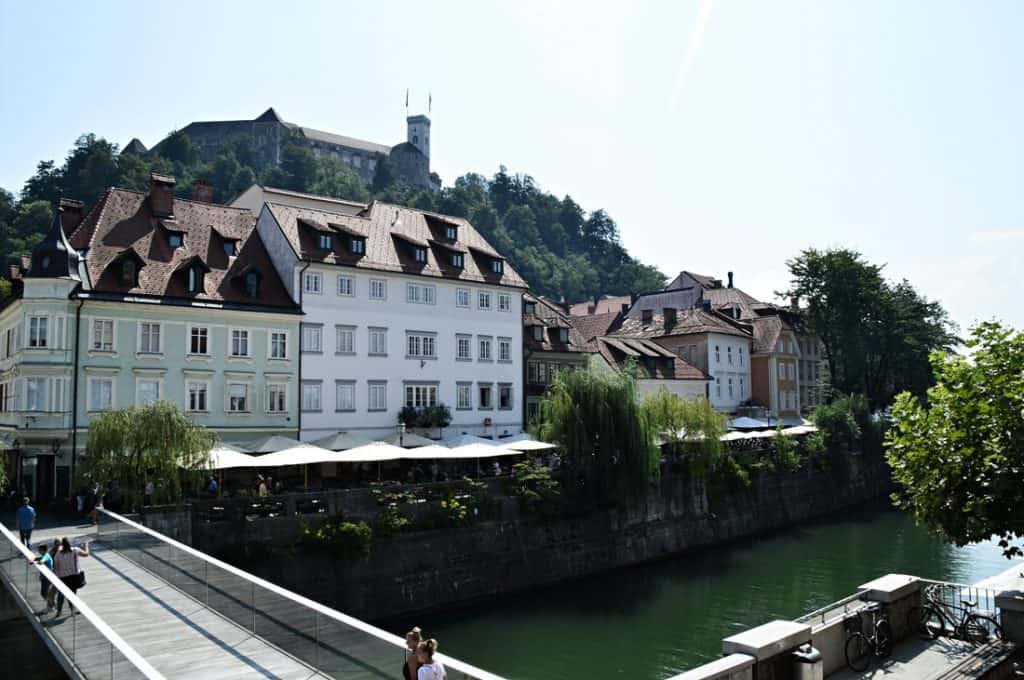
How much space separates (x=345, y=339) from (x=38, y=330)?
12455mm

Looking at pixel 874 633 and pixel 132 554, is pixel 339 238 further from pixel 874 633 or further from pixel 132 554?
pixel 874 633

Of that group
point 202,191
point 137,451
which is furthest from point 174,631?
point 202,191

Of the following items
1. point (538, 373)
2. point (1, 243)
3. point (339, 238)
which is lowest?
point (538, 373)

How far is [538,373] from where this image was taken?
49.9 meters

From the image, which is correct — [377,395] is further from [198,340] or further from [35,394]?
[35,394]

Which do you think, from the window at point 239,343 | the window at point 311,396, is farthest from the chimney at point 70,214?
the window at point 311,396

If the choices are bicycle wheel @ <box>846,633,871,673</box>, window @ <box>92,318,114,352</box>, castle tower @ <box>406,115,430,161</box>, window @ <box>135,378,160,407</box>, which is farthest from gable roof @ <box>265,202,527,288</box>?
castle tower @ <box>406,115,430,161</box>

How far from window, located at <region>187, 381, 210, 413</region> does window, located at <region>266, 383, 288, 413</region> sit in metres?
2.57

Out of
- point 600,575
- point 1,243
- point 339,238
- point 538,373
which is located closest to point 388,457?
point 600,575

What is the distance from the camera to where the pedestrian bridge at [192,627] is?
10.9m

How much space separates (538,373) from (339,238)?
582 inches

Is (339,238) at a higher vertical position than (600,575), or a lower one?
higher

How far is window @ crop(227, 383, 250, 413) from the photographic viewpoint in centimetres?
3600

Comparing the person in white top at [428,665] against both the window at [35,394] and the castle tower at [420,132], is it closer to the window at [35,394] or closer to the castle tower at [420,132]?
the window at [35,394]
